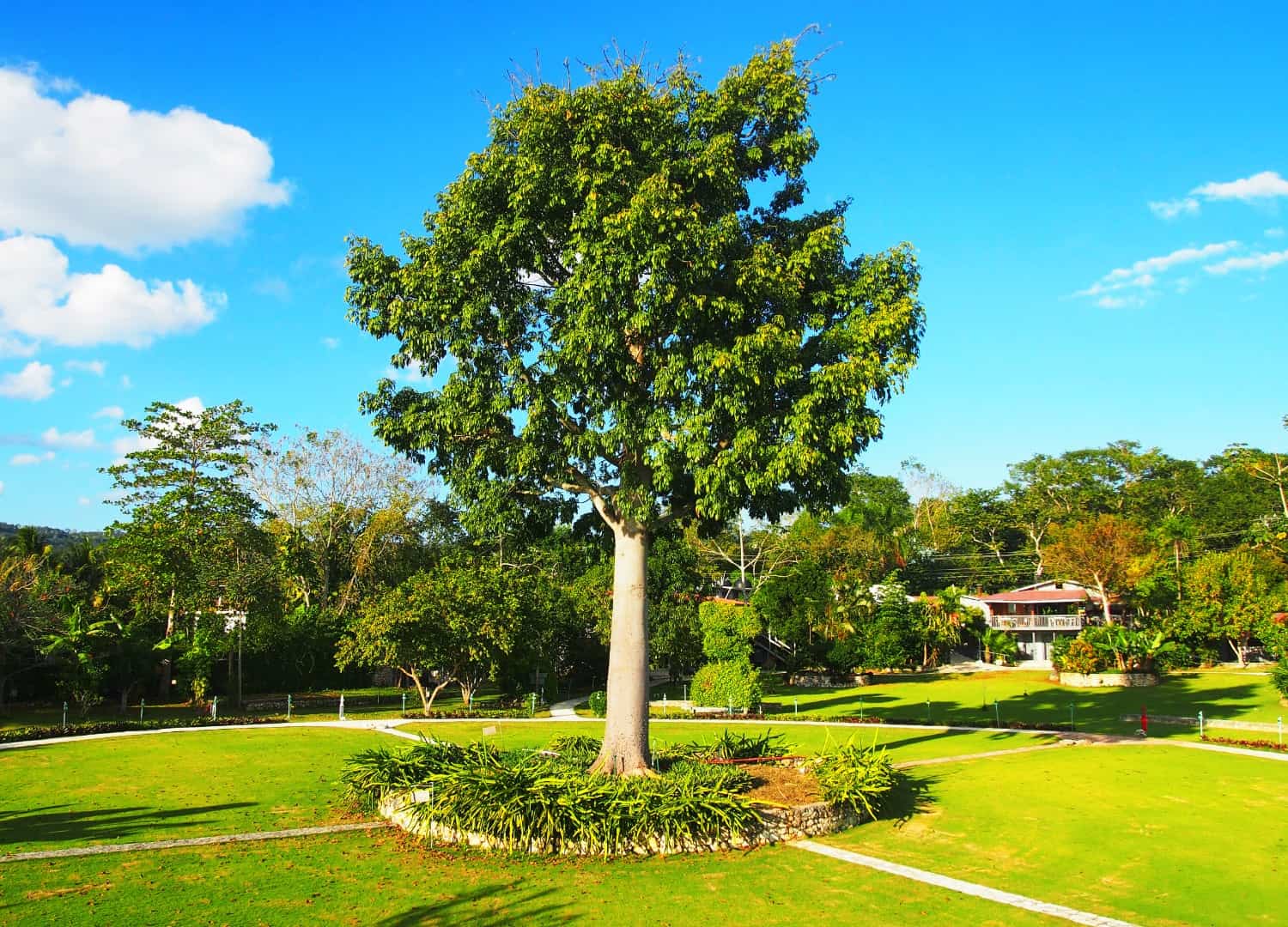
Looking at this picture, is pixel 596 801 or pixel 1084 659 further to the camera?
pixel 1084 659

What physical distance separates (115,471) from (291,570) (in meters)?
11.4

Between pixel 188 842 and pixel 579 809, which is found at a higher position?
pixel 579 809

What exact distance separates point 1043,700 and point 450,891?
1188 inches

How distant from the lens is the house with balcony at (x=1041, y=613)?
5209cm

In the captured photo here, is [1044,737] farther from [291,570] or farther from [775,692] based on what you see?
[291,570]

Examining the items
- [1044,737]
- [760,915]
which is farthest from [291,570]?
[760,915]

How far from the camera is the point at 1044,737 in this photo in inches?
922

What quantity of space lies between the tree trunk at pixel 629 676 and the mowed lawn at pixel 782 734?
153 inches

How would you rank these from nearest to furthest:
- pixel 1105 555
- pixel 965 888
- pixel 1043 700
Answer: pixel 965 888 → pixel 1043 700 → pixel 1105 555

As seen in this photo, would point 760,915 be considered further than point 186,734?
No

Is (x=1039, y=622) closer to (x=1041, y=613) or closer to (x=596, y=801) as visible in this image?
(x=1041, y=613)

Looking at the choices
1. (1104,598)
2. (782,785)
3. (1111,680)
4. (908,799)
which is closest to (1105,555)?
(1104,598)

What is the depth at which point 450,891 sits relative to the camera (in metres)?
10.3

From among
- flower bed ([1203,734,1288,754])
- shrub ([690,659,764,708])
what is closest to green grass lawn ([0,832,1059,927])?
flower bed ([1203,734,1288,754])
